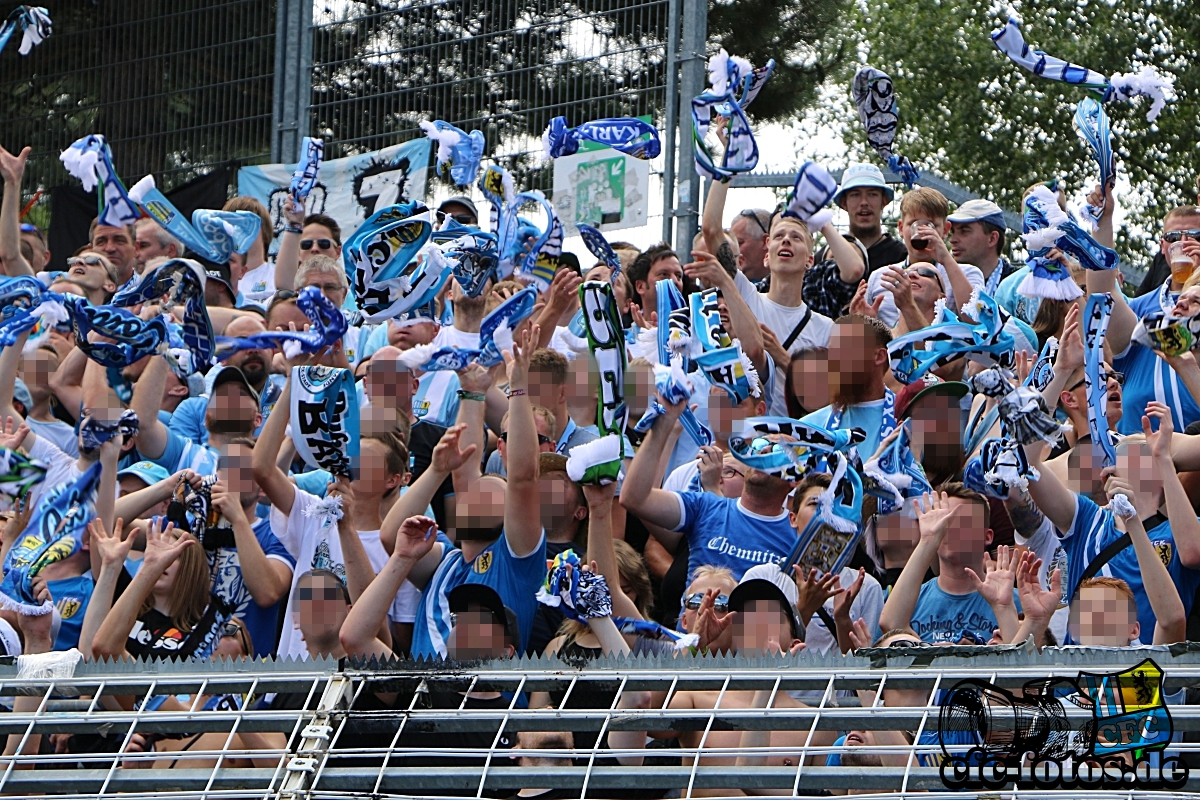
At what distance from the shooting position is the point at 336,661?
3436mm

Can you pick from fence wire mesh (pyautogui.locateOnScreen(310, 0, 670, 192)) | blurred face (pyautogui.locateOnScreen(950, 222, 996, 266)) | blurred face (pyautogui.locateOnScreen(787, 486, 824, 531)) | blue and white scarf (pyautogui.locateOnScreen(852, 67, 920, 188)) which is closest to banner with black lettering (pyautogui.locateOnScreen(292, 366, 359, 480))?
blurred face (pyautogui.locateOnScreen(787, 486, 824, 531))

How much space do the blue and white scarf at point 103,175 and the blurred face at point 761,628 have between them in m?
4.67

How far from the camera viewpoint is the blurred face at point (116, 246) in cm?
874

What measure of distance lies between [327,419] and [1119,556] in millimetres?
2602

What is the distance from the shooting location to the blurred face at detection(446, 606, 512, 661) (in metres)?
5.03

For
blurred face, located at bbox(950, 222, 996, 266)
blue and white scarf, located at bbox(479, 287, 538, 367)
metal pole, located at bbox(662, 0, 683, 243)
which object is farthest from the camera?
metal pole, located at bbox(662, 0, 683, 243)

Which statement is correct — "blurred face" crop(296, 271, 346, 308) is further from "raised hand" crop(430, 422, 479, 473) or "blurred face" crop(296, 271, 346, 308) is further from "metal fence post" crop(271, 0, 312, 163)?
"metal fence post" crop(271, 0, 312, 163)

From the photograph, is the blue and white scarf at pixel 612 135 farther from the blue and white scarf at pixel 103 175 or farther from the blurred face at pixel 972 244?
the blue and white scarf at pixel 103 175

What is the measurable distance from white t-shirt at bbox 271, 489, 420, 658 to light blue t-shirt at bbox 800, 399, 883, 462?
5.00 ft

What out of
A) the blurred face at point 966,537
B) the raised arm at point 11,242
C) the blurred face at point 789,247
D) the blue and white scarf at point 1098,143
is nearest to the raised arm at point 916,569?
the blurred face at point 966,537

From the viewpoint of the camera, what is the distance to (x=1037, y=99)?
17734mm

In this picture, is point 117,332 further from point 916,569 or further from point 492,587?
point 916,569

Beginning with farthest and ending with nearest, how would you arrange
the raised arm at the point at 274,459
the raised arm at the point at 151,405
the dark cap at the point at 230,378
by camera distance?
the dark cap at the point at 230,378
the raised arm at the point at 151,405
the raised arm at the point at 274,459

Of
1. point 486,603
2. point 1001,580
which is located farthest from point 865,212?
point 486,603
